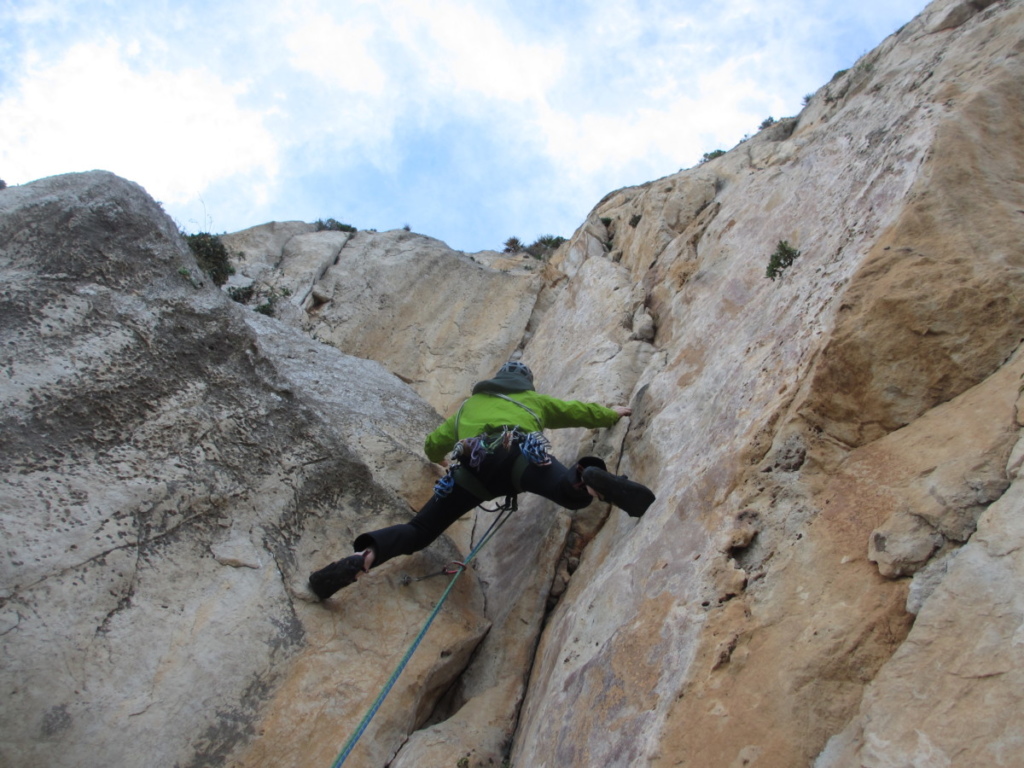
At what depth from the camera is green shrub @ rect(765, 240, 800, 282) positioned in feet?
20.3

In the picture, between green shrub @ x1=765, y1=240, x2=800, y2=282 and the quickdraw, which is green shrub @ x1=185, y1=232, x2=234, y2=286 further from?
green shrub @ x1=765, y1=240, x2=800, y2=282

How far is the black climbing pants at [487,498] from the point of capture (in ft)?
18.4

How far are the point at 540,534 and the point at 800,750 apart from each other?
3.88 meters

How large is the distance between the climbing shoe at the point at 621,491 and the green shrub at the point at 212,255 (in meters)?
9.00

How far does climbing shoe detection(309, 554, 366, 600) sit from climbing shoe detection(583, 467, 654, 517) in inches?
77.0

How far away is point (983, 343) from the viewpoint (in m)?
4.17

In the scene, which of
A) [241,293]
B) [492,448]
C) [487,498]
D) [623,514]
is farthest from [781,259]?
[241,293]


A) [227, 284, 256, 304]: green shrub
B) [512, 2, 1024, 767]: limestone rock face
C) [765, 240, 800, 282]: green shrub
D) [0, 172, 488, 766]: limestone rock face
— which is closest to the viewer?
[512, 2, 1024, 767]: limestone rock face

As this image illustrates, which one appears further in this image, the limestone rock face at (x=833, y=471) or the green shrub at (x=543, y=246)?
the green shrub at (x=543, y=246)

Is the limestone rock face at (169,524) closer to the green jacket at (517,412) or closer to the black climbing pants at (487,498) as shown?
the black climbing pants at (487,498)

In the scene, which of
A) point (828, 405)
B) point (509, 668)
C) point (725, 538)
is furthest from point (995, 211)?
point (509, 668)

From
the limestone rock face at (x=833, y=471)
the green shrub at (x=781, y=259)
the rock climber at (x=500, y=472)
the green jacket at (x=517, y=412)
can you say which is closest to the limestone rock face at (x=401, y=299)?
the green jacket at (x=517, y=412)

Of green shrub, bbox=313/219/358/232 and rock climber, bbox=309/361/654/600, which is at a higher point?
green shrub, bbox=313/219/358/232

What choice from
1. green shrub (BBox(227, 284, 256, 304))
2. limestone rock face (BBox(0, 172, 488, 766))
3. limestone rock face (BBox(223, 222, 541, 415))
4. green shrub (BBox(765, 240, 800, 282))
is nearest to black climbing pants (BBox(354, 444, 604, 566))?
limestone rock face (BBox(0, 172, 488, 766))
